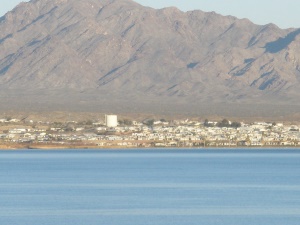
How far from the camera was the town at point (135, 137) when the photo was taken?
17388cm
